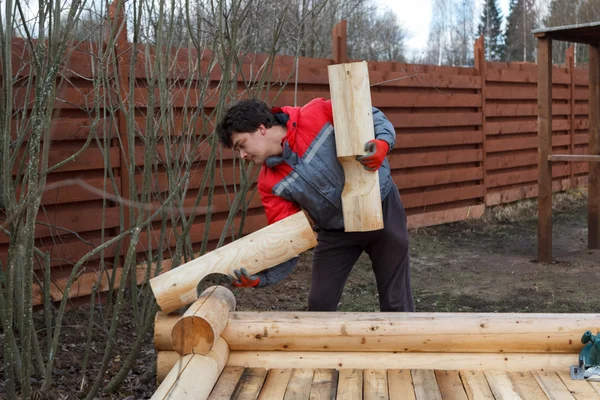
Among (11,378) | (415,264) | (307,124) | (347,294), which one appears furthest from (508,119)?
(11,378)

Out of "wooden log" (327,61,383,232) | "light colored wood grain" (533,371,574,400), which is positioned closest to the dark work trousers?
"wooden log" (327,61,383,232)

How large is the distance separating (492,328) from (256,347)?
1.02 m

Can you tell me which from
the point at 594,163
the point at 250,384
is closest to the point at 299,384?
the point at 250,384

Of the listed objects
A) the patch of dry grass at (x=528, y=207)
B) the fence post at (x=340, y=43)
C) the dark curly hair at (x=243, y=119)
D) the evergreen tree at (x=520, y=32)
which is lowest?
the patch of dry grass at (x=528, y=207)

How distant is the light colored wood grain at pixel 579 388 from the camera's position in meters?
2.92

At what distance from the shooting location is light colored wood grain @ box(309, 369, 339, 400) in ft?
9.87

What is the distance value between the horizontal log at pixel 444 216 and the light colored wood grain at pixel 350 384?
218 inches

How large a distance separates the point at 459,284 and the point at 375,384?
3.64 m

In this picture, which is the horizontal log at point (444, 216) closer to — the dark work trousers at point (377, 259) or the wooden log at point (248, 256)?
the dark work trousers at point (377, 259)

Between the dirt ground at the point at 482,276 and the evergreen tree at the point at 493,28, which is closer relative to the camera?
the dirt ground at the point at 482,276

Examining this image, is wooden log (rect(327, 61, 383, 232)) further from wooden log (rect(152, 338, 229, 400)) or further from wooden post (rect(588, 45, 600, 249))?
wooden post (rect(588, 45, 600, 249))

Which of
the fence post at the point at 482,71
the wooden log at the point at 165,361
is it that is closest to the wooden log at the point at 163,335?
the wooden log at the point at 165,361

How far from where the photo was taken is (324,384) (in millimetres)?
3154

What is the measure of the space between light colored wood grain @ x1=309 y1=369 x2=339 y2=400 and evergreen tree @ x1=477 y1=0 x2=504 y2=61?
39475mm
